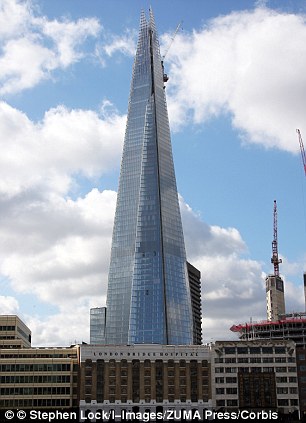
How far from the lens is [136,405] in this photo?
184m

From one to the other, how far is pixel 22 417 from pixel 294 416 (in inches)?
2910

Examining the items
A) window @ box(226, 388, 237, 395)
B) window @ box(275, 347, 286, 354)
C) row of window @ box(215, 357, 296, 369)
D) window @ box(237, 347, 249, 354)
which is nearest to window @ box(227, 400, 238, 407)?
window @ box(226, 388, 237, 395)

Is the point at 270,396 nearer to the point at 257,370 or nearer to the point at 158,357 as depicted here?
the point at 257,370

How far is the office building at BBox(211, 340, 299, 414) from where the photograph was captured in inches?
7343

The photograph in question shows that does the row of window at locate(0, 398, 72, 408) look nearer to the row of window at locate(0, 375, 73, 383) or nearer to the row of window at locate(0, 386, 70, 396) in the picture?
the row of window at locate(0, 386, 70, 396)

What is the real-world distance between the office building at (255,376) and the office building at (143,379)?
369cm

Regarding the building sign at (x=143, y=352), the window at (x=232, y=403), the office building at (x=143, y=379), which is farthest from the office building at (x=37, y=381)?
the window at (x=232, y=403)

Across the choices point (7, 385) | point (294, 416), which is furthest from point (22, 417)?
point (294, 416)

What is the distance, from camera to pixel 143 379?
187m

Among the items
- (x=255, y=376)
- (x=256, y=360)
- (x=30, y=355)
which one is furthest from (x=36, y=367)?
(x=256, y=360)

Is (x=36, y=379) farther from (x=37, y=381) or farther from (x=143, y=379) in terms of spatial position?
(x=143, y=379)

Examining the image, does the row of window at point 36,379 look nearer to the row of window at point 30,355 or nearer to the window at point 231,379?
the row of window at point 30,355

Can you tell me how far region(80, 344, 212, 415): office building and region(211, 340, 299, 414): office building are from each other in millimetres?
3694

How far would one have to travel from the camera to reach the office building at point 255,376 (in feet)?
612
